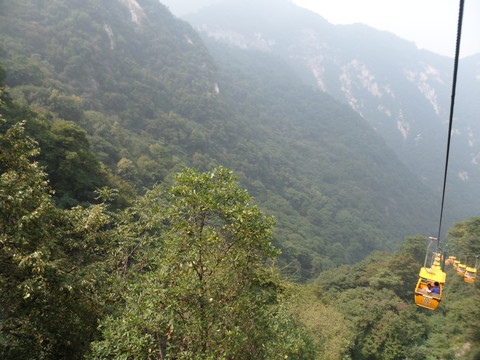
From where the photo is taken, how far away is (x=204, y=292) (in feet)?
20.5

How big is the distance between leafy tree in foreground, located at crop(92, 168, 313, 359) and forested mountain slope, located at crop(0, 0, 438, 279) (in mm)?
18570

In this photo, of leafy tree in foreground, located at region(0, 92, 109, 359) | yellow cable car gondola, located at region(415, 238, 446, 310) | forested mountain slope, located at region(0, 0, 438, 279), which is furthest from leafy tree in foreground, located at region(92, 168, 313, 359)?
forested mountain slope, located at region(0, 0, 438, 279)

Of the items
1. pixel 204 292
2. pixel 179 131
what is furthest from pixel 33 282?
pixel 179 131

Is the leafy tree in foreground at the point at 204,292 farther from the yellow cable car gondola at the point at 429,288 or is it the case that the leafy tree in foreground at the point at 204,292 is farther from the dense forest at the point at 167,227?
the yellow cable car gondola at the point at 429,288

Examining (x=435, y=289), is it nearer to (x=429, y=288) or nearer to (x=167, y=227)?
(x=429, y=288)

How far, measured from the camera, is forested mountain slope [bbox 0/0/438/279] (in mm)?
44938

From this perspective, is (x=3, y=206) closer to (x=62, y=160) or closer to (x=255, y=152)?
(x=62, y=160)

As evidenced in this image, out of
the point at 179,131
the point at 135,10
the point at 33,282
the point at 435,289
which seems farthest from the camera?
the point at 135,10

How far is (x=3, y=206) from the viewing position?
19.0ft

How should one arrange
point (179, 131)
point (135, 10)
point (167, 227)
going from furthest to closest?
point (135, 10)
point (179, 131)
point (167, 227)

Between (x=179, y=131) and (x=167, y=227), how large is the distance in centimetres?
7953

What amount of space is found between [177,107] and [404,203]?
13008 cm

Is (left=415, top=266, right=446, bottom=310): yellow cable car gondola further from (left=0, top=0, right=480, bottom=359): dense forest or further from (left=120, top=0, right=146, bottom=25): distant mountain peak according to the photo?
(left=120, top=0, right=146, bottom=25): distant mountain peak

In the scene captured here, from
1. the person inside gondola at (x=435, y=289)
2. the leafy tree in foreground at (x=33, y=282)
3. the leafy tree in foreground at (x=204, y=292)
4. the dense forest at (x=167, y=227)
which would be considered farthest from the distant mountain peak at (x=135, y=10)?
the person inside gondola at (x=435, y=289)
